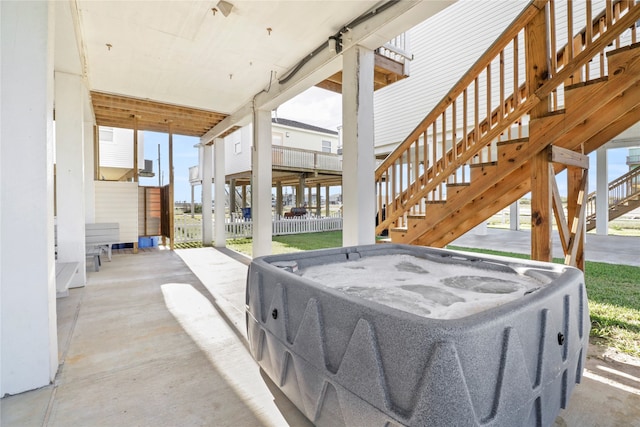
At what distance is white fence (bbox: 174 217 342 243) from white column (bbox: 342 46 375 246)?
6.12 metres

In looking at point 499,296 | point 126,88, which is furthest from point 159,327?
point 126,88

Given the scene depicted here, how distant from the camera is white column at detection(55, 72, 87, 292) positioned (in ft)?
12.9

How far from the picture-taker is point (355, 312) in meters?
1.10

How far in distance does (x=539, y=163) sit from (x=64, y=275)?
15.7 feet

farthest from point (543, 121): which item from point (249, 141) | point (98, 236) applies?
point (249, 141)

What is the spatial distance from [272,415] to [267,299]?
1.96 ft

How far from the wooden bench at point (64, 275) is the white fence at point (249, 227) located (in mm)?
4754

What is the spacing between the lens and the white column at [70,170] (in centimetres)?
393

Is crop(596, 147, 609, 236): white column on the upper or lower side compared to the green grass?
upper

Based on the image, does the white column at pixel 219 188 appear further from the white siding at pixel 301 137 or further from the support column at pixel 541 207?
the white siding at pixel 301 137

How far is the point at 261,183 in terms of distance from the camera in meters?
5.65

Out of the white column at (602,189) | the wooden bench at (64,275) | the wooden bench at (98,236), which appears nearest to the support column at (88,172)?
the wooden bench at (98,236)

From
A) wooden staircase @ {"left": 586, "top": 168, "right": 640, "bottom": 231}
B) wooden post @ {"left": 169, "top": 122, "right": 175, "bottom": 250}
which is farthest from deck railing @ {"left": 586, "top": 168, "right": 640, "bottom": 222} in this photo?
wooden post @ {"left": 169, "top": 122, "right": 175, "bottom": 250}

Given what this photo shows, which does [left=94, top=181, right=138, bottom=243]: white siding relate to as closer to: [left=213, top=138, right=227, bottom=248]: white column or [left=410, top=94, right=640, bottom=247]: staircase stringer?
[left=213, top=138, right=227, bottom=248]: white column
